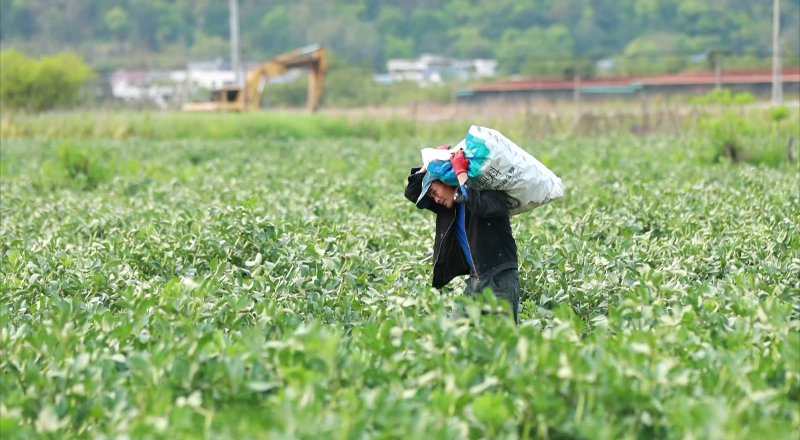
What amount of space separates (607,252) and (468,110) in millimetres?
33298

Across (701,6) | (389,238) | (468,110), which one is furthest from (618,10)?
(389,238)

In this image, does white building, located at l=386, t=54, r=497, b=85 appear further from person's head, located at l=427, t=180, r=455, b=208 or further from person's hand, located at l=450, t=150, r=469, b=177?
person's hand, located at l=450, t=150, r=469, b=177

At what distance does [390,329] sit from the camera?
4367mm

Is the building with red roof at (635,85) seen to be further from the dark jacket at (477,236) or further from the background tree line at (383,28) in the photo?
the dark jacket at (477,236)

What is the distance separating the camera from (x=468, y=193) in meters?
5.38

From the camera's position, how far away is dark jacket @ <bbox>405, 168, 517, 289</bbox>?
543cm

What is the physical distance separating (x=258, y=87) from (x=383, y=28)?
71736mm

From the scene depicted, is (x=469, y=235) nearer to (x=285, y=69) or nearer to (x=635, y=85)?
(x=285, y=69)

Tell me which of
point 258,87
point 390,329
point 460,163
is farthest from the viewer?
point 258,87

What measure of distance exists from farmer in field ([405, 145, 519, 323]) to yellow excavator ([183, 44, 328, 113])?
40.1 meters

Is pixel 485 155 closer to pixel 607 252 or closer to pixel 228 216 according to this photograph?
pixel 607 252

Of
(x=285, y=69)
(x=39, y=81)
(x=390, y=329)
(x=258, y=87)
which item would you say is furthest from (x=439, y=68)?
(x=390, y=329)

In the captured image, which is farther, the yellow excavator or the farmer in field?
the yellow excavator

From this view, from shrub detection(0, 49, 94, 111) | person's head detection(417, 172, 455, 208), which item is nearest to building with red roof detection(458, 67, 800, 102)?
shrub detection(0, 49, 94, 111)
